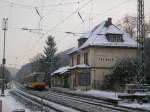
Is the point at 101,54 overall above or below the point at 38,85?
above

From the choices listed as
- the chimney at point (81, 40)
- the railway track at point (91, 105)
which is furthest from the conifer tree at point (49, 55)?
the railway track at point (91, 105)

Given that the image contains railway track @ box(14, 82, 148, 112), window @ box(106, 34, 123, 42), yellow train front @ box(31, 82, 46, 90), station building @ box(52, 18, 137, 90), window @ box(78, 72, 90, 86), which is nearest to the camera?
railway track @ box(14, 82, 148, 112)

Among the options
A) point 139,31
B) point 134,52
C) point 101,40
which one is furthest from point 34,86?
point 139,31

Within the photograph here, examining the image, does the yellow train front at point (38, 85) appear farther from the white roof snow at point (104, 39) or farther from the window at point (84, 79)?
the white roof snow at point (104, 39)

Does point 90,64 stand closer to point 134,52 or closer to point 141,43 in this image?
point 134,52

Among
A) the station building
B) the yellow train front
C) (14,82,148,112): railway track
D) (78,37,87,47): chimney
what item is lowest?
(14,82,148,112): railway track

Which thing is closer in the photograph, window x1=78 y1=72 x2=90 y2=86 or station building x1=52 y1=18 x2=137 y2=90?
station building x1=52 y1=18 x2=137 y2=90

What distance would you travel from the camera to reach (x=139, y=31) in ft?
126

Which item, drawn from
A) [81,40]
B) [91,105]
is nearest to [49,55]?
[81,40]

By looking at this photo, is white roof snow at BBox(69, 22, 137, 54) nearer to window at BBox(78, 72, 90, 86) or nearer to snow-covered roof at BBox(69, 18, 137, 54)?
snow-covered roof at BBox(69, 18, 137, 54)

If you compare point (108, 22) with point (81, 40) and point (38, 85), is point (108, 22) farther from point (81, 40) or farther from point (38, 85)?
point (38, 85)

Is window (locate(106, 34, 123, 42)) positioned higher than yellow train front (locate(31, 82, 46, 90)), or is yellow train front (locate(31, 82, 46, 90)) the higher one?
window (locate(106, 34, 123, 42))

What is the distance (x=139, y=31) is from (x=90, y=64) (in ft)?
79.2

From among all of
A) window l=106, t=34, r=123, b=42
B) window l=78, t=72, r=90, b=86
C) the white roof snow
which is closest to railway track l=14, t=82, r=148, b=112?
window l=78, t=72, r=90, b=86
